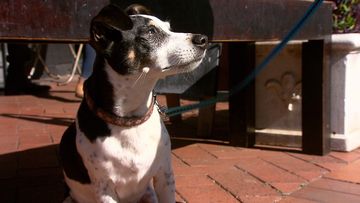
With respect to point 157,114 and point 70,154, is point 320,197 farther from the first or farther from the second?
point 70,154

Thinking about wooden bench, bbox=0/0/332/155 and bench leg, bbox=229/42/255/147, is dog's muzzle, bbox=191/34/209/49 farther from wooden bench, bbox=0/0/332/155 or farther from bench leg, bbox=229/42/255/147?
bench leg, bbox=229/42/255/147

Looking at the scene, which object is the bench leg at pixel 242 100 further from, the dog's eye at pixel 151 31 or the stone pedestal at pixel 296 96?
the dog's eye at pixel 151 31

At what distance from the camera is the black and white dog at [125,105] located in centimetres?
175

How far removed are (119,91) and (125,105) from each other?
55mm

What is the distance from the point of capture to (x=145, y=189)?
1978 millimetres

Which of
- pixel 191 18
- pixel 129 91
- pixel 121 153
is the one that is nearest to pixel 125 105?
pixel 129 91

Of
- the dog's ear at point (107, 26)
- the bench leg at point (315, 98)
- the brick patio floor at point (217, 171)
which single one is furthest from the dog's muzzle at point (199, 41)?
the bench leg at point (315, 98)

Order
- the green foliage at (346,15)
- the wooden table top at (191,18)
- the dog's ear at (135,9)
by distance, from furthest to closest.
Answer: the green foliage at (346,15)
the dog's ear at (135,9)
the wooden table top at (191,18)

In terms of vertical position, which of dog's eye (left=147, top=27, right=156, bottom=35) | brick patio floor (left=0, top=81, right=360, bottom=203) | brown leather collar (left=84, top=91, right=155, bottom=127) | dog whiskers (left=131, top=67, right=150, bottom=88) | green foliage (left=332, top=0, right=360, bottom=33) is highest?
green foliage (left=332, top=0, right=360, bottom=33)

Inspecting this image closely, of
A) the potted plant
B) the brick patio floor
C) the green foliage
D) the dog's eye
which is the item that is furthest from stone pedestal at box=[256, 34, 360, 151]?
the dog's eye

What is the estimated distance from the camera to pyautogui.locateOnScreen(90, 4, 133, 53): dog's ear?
162 centimetres

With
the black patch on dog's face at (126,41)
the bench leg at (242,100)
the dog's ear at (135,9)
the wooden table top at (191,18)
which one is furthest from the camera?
the bench leg at (242,100)

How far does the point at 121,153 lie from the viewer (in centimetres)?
178

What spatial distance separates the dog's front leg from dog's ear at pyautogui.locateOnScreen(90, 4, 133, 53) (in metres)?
0.52
